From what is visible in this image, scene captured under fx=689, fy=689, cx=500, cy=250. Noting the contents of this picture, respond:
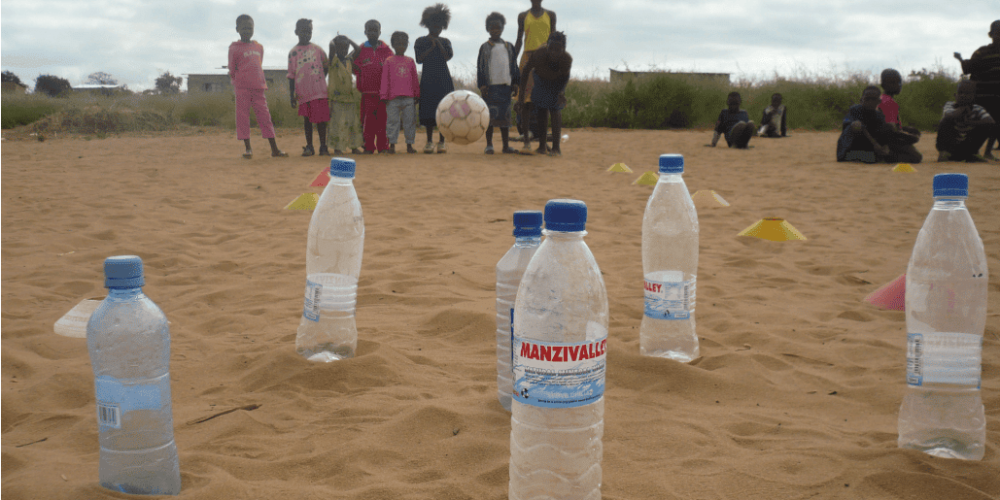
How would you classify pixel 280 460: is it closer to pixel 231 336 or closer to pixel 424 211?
pixel 231 336

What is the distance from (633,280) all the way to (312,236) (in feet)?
6.74

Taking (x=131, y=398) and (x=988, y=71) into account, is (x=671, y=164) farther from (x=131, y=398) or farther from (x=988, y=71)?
(x=988, y=71)

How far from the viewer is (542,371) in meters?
1.62

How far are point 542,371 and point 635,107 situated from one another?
57.5 feet

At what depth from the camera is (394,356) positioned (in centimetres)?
279

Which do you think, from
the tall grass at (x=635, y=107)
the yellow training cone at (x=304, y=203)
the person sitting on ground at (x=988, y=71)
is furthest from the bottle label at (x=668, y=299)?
the tall grass at (x=635, y=107)

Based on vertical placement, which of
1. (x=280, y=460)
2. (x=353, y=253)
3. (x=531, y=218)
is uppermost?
(x=531, y=218)

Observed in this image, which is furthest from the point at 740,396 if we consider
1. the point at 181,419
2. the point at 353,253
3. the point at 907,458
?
the point at 181,419

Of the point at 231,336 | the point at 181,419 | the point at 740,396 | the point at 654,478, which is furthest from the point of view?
the point at 231,336

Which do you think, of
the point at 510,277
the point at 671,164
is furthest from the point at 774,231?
the point at 510,277

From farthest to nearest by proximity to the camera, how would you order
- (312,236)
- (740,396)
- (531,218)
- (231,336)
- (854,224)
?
(854,224) → (231,336) → (312,236) → (740,396) → (531,218)

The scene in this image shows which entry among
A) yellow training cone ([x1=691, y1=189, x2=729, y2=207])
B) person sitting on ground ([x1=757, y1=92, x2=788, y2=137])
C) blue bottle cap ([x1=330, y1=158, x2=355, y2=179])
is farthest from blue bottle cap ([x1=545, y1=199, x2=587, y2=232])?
person sitting on ground ([x1=757, y1=92, x2=788, y2=137])

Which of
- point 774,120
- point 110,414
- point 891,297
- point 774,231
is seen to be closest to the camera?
point 110,414

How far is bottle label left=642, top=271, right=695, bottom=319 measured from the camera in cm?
262
